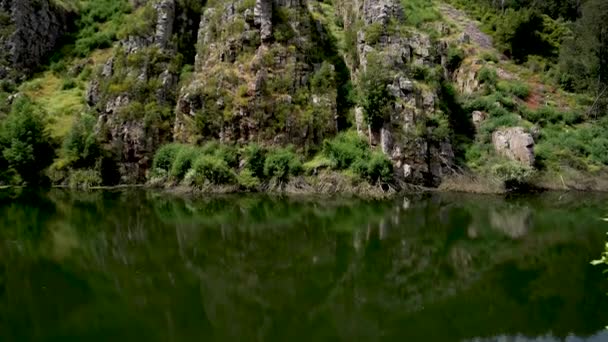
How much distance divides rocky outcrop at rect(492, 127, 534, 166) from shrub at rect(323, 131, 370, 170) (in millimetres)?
14935

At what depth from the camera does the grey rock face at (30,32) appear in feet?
269

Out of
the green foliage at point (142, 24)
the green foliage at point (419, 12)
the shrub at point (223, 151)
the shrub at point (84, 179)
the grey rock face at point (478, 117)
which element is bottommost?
the shrub at point (84, 179)

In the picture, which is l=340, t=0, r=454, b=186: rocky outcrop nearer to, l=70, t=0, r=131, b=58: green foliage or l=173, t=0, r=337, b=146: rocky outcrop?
l=173, t=0, r=337, b=146: rocky outcrop

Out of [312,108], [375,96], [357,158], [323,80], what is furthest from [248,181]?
[375,96]

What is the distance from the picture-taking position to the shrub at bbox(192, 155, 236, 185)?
56156 millimetres

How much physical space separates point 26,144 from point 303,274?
48505 mm

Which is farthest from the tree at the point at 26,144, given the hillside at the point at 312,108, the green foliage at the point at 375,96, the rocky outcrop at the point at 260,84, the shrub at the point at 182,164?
the green foliage at the point at 375,96

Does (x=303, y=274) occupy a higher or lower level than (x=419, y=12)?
lower

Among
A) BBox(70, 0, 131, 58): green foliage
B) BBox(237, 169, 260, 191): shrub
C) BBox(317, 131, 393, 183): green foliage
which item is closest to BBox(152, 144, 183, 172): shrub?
BBox(237, 169, 260, 191): shrub

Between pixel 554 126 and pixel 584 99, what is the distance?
318 inches

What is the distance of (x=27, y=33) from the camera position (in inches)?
3317

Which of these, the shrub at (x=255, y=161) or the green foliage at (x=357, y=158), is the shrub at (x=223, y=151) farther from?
the green foliage at (x=357, y=158)

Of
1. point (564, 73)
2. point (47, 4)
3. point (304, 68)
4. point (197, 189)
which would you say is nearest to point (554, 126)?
point (564, 73)

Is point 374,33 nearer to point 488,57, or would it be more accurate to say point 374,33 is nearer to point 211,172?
point 488,57
